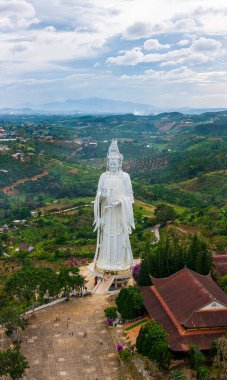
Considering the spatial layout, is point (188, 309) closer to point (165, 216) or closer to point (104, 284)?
point (104, 284)

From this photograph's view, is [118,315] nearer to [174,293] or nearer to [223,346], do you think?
[174,293]

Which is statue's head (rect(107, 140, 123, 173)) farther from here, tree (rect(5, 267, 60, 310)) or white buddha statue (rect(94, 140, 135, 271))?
tree (rect(5, 267, 60, 310))

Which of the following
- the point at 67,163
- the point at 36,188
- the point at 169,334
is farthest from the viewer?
the point at 67,163

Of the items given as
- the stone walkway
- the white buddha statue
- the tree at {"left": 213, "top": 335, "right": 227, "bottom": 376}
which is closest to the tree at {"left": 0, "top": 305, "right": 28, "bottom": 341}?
the stone walkway

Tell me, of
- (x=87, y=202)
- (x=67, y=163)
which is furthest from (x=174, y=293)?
(x=67, y=163)

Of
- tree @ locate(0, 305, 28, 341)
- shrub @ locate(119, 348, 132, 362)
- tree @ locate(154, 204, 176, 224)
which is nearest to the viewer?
shrub @ locate(119, 348, 132, 362)

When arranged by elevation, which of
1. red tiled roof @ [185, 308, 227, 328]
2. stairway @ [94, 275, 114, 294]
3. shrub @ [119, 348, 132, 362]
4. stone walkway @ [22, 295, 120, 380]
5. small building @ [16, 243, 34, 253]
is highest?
red tiled roof @ [185, 308, 227, 328]

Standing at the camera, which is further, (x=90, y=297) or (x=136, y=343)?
(x=90, y=297)

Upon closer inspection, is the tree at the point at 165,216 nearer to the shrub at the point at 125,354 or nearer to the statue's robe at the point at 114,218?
the statue's robe at the point at 114,218
